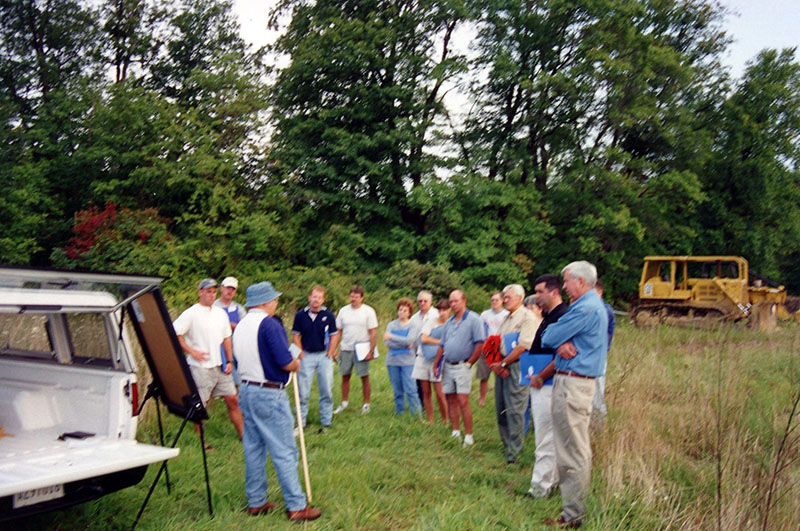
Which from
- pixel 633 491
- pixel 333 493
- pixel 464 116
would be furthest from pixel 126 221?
pixel 633 491

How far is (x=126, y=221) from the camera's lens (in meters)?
22.8

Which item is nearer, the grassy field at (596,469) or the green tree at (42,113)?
the grassy field at (596,469)

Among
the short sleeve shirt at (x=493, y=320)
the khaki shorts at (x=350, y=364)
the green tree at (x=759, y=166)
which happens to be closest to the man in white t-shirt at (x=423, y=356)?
the khaki shorts at (x=350, y=364)

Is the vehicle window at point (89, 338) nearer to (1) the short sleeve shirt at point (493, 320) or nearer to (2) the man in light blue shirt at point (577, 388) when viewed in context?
(2) the man in light blue shirt at point (577, 388)

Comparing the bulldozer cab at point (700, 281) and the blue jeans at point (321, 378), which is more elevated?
the blue jeans at point (321, 378)

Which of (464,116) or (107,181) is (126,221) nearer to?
(107,181)

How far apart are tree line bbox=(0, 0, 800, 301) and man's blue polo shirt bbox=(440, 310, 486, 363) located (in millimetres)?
14828

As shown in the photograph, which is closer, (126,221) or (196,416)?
(196,416)

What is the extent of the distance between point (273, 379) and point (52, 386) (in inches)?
73.7

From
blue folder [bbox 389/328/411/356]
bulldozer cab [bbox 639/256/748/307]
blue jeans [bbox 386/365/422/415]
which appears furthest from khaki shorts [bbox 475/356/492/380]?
bulldozer cab [bbox 639/256/748/307]

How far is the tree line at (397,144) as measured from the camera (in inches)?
966

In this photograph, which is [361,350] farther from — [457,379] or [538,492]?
[538,492]

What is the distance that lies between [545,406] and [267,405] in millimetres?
2399

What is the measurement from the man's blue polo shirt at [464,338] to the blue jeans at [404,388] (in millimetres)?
1503
